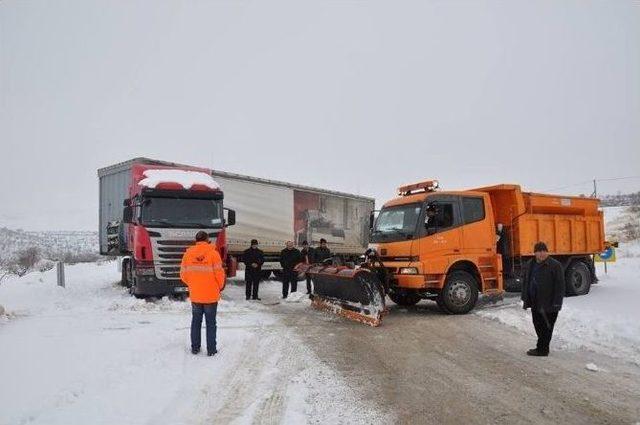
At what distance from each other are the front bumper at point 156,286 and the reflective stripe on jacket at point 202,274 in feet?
17.2

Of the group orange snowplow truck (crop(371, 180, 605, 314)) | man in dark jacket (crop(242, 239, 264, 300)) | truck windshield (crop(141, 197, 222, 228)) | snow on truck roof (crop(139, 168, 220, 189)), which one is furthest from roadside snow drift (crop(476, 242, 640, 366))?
snow on truck roof (crop(139, 168, 220, 189))

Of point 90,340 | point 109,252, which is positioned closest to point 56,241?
point 109,252

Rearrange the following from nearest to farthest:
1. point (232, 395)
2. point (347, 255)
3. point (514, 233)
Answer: point (232, 395) → point (514, 233) → point (347, 255)

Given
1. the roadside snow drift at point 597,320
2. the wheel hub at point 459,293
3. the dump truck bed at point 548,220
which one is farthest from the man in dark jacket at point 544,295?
the dump truck bed at point 548,220

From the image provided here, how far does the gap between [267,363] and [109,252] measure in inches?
461

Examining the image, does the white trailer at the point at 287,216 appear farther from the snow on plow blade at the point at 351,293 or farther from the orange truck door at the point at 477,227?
the orange truck door at the point at 477,227

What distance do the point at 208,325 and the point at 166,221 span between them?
6169 mm

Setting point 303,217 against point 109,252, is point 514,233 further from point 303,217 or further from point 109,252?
point 109,252

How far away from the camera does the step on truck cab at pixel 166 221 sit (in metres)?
12.1

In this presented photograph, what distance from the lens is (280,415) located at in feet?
15.0

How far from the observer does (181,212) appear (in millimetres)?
12562

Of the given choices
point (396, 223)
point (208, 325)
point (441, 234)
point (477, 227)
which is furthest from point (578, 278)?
point (208, 325)

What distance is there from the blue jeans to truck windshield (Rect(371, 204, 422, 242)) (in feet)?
16.4

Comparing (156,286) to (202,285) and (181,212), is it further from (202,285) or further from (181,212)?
(202,285)
